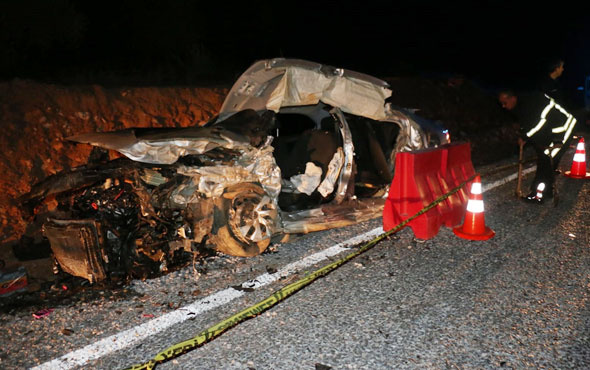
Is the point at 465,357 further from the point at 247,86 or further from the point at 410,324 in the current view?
the point at 247,86

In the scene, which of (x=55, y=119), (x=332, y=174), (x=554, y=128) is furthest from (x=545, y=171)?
(x=55, y=119)

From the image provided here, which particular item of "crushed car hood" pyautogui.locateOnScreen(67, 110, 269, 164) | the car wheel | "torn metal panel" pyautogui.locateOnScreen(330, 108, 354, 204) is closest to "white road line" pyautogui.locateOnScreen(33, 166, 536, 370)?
the car wheel

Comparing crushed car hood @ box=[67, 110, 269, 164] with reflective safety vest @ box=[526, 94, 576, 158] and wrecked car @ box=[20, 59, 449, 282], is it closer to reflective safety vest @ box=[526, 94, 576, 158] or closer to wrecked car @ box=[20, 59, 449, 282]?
wrecked car @ box=[20, 59, 449, 282]

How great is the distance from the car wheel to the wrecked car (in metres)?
0.01

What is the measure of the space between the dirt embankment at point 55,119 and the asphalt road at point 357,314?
308cm

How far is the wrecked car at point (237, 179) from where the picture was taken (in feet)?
12.4

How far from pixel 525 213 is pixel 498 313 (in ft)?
9.73

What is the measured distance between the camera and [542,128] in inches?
237

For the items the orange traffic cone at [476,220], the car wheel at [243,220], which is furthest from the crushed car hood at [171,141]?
the orange traffic cone at [476,220]

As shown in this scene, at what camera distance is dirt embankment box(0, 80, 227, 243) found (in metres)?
6.08

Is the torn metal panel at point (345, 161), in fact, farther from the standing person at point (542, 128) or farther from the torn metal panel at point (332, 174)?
the standing person at point (542, 128)

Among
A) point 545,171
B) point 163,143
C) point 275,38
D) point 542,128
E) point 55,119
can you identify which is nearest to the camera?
point 163,143

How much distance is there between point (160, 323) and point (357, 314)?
1.45 m

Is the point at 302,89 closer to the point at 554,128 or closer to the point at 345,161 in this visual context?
the point at 345,161
